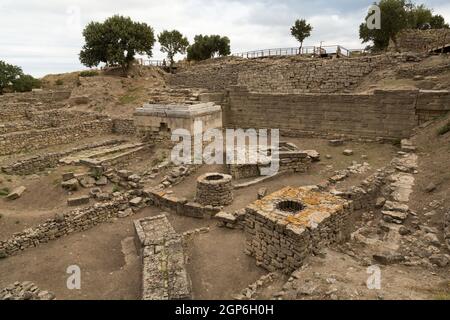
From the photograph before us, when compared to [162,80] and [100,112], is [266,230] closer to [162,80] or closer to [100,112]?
[100,112]

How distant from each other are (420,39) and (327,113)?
12.9 m

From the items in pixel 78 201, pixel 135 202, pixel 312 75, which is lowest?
pixel 135 202

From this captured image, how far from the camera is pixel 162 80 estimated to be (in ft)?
94.0

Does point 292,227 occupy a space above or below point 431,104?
below

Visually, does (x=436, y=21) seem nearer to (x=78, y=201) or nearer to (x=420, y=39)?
(x=420, y=39)

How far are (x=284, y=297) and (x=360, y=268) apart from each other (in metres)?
1.43

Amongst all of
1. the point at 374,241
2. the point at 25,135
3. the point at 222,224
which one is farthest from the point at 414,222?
the point at 25,135

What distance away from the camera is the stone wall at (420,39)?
70.0ft

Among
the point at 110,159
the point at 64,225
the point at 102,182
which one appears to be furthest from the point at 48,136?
the point at 64,225

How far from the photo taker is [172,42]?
3988cm

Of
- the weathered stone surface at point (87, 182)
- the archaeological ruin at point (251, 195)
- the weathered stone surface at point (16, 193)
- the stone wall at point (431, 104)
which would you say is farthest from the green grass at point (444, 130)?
the weathered stone surface at point (16, 193)

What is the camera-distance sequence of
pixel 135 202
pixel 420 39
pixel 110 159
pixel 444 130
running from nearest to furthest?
pixel 135 202, pixel 444 130, pixel 110 159, pixel 420 39

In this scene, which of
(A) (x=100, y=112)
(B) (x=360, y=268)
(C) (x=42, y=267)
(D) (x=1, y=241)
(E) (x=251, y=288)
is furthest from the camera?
(A) (x=100, y=112)

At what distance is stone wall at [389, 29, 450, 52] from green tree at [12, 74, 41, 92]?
2936 cm
